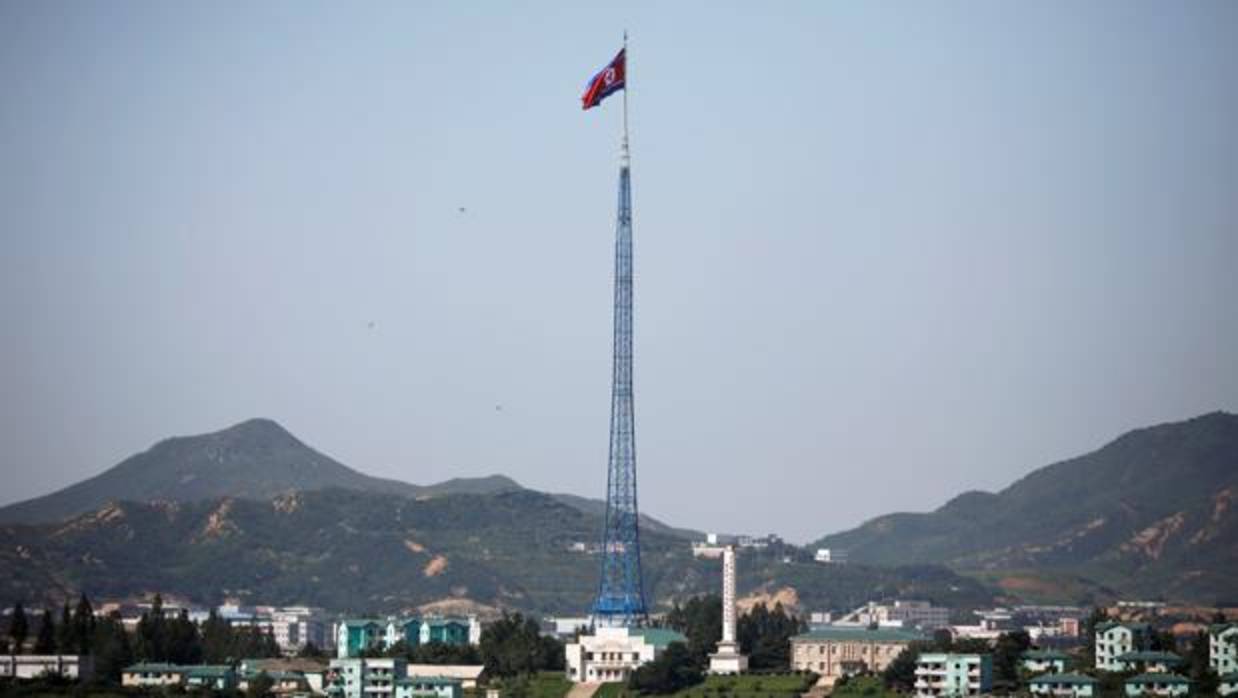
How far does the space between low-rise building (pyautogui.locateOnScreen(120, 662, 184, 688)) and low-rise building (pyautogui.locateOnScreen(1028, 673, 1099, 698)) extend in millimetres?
30040

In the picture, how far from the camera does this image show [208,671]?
323 feet

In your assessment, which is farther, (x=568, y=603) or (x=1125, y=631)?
(x=568, y=603)

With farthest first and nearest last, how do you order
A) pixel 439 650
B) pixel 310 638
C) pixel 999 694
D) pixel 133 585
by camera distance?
1. pixel 133 585
2. pixel 310 638
3. pixel 439 650
4. pixel 999 694

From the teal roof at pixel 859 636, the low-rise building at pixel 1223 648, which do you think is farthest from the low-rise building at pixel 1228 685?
the teal roof at pixel 859 636

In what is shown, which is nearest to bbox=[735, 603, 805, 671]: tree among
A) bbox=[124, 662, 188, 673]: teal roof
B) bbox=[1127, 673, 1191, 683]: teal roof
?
bbox=[1127, 673, 1191, 683]: teal roof

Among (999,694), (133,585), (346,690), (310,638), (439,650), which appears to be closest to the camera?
(999,694)

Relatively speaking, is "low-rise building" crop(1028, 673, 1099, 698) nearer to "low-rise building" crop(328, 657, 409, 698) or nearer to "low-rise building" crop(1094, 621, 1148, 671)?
"low-rise building" crop(1094, 621, 1148, 671)

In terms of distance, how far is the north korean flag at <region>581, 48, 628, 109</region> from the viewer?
100312mm

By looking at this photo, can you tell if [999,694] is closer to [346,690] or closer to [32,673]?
[346,690]

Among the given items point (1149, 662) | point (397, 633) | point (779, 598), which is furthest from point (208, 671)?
point (779, 598)

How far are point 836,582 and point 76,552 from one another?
53731 mm

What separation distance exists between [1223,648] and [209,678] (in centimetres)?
3622

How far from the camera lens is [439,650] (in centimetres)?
10812

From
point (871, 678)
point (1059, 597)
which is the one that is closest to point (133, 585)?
point (1059, 597)
